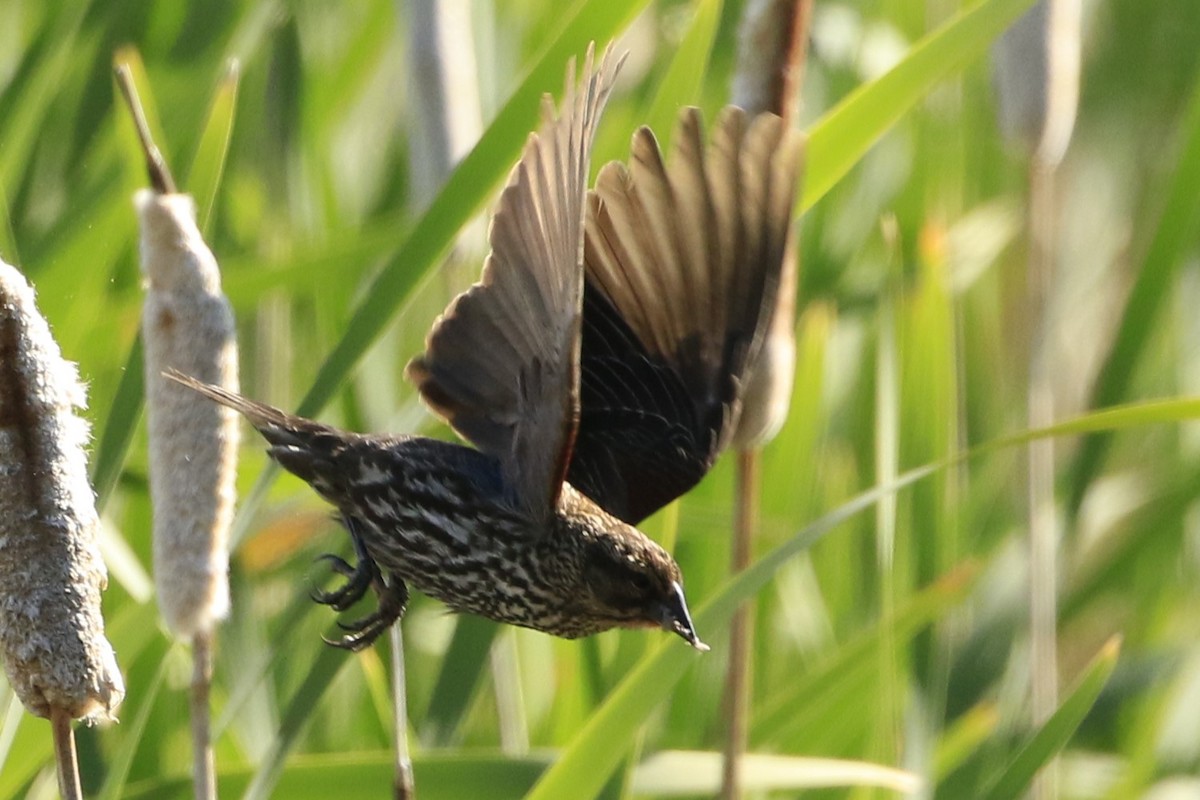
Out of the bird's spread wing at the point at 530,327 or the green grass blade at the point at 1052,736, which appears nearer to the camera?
the bird's spread wing at the point at 530,327

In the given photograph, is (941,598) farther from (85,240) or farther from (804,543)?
(85,240)

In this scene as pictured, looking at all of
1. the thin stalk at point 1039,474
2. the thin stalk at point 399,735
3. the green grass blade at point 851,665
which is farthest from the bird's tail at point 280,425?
the thin stalk at point 1039,474

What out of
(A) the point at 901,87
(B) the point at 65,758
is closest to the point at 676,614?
(A) the point at 901,87

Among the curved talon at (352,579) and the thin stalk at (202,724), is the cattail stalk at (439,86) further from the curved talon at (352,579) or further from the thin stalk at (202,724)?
the thin stalk at (202,724)

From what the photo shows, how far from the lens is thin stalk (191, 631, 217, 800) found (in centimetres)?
99

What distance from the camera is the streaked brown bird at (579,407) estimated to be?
1117mm

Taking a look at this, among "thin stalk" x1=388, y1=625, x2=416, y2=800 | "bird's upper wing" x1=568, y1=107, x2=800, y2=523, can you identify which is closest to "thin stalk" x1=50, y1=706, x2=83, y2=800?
"thin stalk" x1=388, y1=625, x2=416, y2=800

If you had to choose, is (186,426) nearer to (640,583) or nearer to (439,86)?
(640,583)

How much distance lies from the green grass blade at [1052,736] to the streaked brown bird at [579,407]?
259 millimetres

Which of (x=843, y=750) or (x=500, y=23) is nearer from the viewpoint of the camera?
(x=843, y=750)

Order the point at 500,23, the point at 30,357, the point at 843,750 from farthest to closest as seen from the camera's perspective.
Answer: the point at 500,23 < the point at 843,750 < the point at 30,357

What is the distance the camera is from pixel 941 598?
54.4 inches

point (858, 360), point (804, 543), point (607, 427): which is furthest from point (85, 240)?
point (858, 360)

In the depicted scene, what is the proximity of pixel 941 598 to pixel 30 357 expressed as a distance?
0.84 metres
